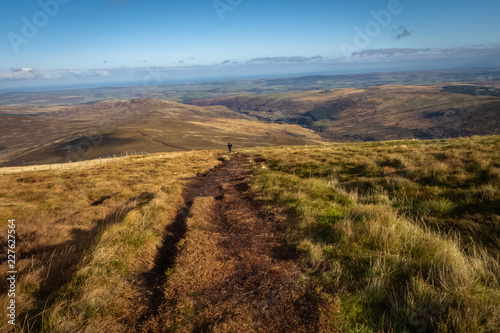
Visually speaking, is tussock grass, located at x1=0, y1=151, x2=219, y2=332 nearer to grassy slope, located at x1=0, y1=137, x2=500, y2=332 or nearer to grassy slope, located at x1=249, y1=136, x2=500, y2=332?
grassy slope, located at x1=0, y1=137, x2=500, y2=332

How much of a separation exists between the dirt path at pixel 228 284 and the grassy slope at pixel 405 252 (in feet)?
1.91

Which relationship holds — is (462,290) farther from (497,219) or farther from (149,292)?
(149,292)

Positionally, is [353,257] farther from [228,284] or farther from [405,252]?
[228,284]

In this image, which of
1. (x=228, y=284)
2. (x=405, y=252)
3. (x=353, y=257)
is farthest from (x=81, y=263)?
(x=405, y=252)

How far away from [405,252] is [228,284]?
4.21m

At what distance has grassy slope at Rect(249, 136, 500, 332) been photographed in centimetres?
401

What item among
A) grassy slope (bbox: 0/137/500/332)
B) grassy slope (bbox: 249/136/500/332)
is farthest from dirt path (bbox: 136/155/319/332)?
grassy slope (bbox: 249/136/500/332)

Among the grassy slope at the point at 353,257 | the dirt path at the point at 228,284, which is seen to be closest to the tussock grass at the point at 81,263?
the grassy slope at the point at 353,257

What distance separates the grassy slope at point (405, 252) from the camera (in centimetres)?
401

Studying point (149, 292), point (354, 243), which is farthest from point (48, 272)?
point (354, 243)

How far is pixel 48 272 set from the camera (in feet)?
18.7

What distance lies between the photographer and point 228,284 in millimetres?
Result: 5578

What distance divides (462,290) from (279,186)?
34.3 feet

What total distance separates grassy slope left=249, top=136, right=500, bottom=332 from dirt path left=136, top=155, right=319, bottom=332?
0.58 metres
